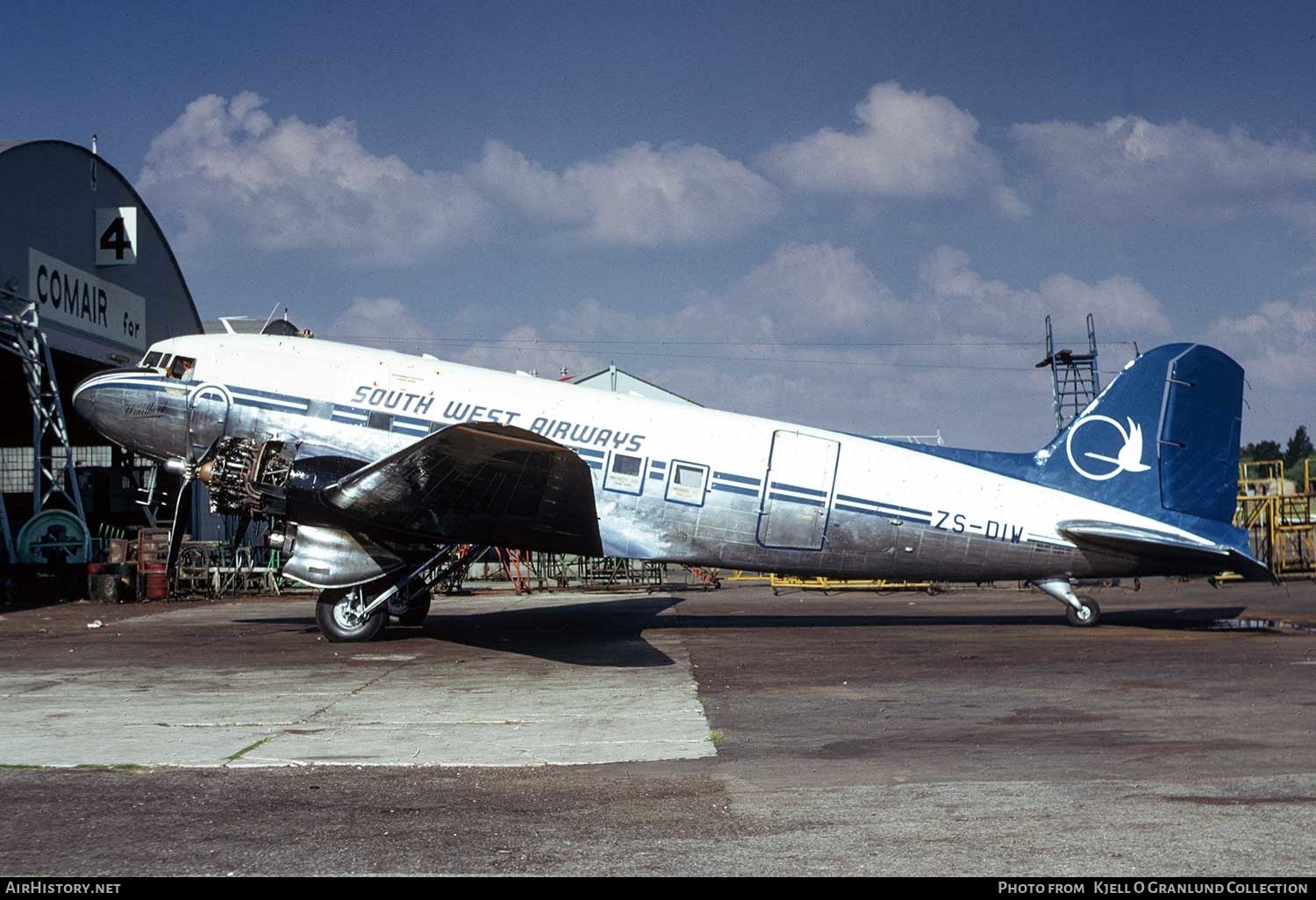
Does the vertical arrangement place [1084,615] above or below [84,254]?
below

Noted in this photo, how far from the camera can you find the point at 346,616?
17.5 metres

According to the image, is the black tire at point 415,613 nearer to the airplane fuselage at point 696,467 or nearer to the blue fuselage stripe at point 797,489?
the airplane fuselage at point 696,467

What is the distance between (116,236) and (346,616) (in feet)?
79.6

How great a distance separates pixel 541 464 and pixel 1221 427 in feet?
38.4

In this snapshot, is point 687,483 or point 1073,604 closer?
point 687,483

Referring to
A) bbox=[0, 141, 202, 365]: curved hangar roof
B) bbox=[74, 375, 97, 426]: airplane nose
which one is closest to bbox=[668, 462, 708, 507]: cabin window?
bbox=[74, 375, 97, 426]: airplane nose

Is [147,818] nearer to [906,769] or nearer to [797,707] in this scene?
[906,769]

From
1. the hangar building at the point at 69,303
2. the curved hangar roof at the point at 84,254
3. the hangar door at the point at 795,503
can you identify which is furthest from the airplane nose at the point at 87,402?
the curved hangar roof at the point at 84,254

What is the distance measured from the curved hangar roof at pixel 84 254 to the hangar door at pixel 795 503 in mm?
21806

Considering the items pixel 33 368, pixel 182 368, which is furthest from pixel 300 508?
pixel 33 368

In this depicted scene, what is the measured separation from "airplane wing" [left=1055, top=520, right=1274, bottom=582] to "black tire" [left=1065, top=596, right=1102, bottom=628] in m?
1.75

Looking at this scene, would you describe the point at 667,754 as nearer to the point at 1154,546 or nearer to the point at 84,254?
the point at 1154,546

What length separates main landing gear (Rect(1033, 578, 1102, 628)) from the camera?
18.8 metres
